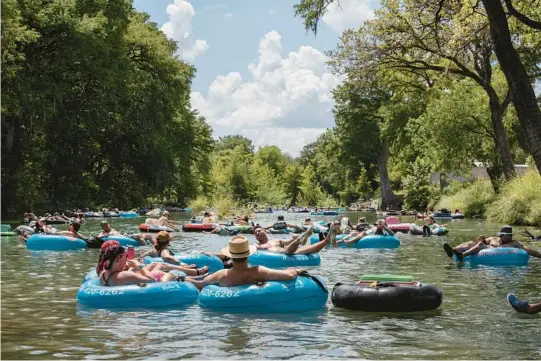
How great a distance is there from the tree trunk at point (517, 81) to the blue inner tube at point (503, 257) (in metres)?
4.79

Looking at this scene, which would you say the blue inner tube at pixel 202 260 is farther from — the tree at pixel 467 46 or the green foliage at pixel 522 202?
the green foliage at pixel 522 202

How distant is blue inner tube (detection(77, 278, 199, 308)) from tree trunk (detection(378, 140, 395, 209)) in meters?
46.2

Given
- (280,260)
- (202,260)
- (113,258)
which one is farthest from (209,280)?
(280,260)

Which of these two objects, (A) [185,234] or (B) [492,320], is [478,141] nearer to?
(A) [185,234]

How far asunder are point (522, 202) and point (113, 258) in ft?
71.4

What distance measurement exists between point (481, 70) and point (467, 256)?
54.0ft

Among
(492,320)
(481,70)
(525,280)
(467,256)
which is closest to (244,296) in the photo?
(492,320)

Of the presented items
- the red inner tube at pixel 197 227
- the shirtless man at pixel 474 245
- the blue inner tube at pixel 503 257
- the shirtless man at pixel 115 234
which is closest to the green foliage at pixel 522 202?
the shirtless man at pixel 474 245

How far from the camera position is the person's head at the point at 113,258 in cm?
964

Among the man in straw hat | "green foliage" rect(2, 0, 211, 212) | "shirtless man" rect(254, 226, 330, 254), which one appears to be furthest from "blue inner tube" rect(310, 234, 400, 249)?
"green foliage" rect(2, 0, 211, 212)

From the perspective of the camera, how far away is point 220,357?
6.86 m

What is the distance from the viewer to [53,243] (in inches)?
733

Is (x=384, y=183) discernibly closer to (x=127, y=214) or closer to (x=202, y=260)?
(x=127, y=214)

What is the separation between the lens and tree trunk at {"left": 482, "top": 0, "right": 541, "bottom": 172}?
1035 centimetres
